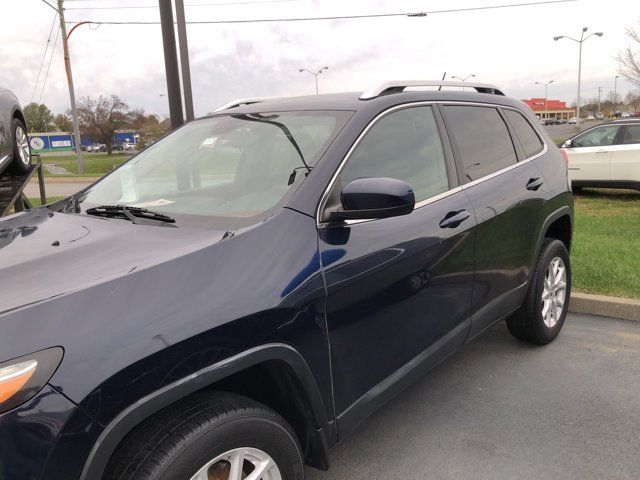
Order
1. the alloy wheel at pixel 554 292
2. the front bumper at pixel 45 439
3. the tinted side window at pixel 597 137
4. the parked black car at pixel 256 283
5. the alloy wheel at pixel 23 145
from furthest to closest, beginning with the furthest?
the tinted side window at pixel 597 137
the alloy wheel at pixel 23 145
the alloy wheel at pixel 554 292
the parked black car at pixel 256 283
the front bumper at pixel 45 439

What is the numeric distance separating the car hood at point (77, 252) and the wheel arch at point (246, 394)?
1.31ft

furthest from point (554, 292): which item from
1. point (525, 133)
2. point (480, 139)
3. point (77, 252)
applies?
point (77, 252)

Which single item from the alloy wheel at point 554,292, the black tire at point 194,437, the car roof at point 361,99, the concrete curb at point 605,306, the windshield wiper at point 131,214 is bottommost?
the concrete curb at point 605,306

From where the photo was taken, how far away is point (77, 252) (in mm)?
1958

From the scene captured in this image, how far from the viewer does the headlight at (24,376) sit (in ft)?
4.45

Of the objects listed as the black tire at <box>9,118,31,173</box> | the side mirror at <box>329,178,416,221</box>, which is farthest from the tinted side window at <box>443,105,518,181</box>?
the black tire at <box>9,118,31,173</box>

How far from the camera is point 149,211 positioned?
2363 mm

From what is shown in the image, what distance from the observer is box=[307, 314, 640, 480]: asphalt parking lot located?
2.67m

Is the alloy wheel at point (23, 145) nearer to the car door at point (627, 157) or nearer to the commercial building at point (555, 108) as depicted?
the car door at point (627, 157)

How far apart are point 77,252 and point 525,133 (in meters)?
3.15

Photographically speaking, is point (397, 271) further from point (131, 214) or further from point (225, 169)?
point (131, 214)

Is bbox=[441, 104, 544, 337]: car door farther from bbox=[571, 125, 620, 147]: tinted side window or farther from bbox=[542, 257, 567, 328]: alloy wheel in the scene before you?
bbox=[571, 125, 620, 147]: tinted side window

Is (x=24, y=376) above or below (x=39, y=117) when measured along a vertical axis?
below

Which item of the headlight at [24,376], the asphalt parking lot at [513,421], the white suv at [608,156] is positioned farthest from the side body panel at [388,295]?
the white suv at [608,156]
